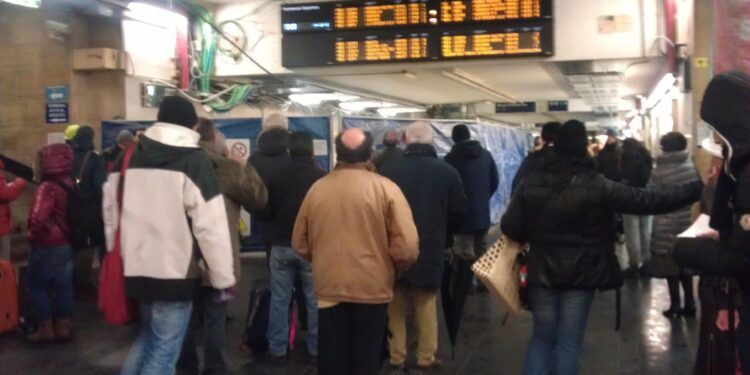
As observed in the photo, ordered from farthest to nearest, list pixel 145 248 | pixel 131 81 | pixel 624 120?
1. pixel 624 120
2. pixel 131 81
3. pixel 145 248

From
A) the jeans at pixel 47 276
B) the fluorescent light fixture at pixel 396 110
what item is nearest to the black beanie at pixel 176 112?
the jeans at pixel 47 276

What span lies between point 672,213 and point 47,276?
5.82 metres

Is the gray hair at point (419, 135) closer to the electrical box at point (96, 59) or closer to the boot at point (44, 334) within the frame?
the boot at point (44, 334)

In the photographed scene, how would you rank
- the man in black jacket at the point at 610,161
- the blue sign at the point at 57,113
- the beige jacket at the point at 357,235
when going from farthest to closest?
1. the man in black jacket at the point at 610,161
2. the blue sign at the point at 57,113
3. the beige jacket at the point at 357,235

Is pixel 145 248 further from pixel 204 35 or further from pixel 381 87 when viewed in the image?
pixel 381 87

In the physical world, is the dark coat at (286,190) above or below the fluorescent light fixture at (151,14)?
below

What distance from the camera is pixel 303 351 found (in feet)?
22.4

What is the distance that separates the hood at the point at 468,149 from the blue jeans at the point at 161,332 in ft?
14.9

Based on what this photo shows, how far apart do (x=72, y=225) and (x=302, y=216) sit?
133 inches

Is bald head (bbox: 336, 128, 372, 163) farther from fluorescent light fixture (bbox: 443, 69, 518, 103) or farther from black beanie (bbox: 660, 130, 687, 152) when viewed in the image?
fluorescent light fixture (bbox: 443, 69, 518, 103)

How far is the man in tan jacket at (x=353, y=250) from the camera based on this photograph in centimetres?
451

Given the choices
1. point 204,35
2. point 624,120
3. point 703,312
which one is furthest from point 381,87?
point 624,120

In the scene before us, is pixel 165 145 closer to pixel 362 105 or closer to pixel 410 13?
pixel 410 13

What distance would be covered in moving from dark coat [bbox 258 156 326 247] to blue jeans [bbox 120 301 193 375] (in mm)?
1857
